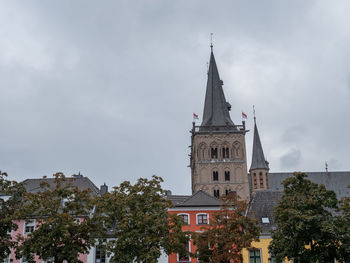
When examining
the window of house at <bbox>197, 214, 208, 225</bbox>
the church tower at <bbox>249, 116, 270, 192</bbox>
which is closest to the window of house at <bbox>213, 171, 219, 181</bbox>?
the church tower at <bbox>249, 116, 270, 192</bbox>

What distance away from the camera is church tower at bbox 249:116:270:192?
318ft

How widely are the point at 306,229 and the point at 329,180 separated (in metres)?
72.2

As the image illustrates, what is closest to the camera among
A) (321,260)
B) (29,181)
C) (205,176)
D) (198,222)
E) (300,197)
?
(321,260)

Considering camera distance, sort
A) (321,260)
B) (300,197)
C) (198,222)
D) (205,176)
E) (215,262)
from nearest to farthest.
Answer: (321,260) < (300,197) < (215,262) < (198,222) < (205,176)

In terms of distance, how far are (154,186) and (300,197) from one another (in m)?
11.2

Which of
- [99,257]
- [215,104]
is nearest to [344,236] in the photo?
[99,257]

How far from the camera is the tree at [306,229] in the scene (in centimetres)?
3122

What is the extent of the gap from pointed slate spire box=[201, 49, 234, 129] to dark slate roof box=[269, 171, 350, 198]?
15.8 metres

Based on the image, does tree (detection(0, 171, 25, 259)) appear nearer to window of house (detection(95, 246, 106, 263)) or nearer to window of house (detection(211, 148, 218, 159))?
window of house (detection(95, 246, 106, 263))

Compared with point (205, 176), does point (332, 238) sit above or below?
below

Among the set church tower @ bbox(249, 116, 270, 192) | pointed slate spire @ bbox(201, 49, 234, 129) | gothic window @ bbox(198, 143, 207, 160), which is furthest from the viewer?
pointed slate spire @ bbox(201, 49, 234, 129)

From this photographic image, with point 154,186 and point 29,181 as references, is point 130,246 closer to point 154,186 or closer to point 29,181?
point 154,186

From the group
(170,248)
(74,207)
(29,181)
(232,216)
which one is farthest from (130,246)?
(29,181)

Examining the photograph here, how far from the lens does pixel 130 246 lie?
111 ft
